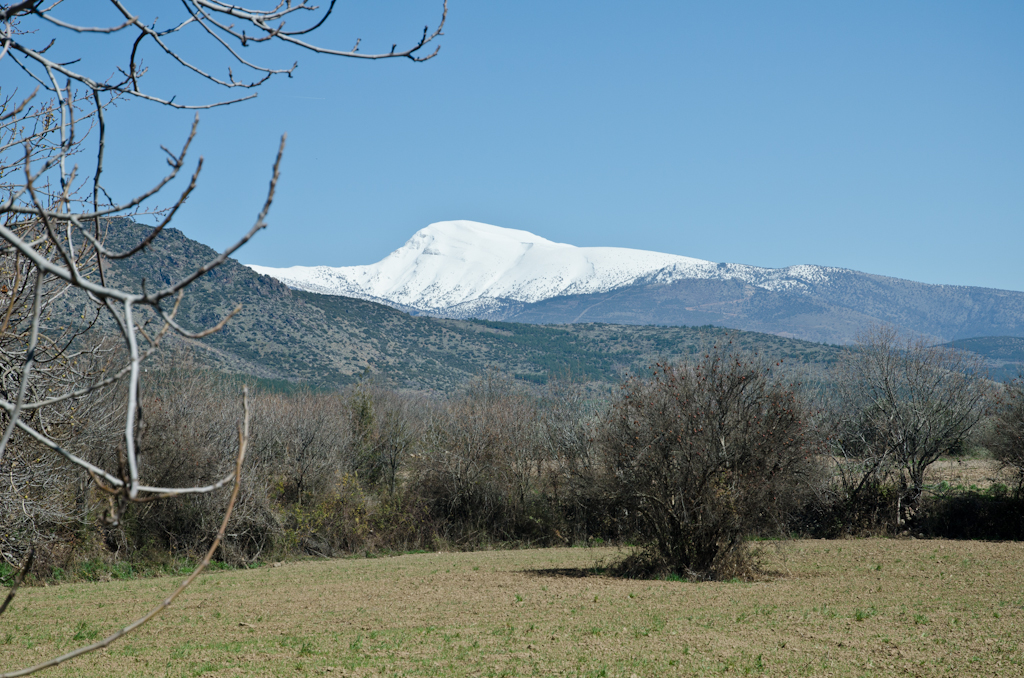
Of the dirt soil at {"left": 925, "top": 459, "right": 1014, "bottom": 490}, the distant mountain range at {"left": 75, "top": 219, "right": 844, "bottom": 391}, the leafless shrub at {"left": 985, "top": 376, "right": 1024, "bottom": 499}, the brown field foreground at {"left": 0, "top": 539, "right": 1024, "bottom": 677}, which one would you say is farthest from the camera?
the distant mountain range at {"left": 75, "top": 219, "right": 844, "bottom": 391}

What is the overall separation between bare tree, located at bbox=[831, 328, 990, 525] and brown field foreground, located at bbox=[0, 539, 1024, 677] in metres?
7.37

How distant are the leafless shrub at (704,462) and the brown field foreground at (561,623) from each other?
1217 mm

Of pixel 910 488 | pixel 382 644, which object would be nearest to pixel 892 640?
pixel 382 644

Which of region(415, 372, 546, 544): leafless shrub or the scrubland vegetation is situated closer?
the scrubland vegetation

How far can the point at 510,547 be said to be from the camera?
3275cm

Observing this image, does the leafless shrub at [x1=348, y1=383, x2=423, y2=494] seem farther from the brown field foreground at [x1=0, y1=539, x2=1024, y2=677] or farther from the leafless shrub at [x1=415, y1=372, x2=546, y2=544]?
the brown field foreground at [x1=0, y1=539, x2=1024, y2=677]

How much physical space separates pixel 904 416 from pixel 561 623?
70.5ft

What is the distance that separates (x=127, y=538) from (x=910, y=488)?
26924 millimetres

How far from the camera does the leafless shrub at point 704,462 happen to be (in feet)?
58.2

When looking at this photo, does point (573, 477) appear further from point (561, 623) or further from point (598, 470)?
point (561, 623)

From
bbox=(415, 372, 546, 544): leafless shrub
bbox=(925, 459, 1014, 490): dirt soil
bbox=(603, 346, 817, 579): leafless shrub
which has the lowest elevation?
bbox=(415, 372, 546, 544): leafless shrub

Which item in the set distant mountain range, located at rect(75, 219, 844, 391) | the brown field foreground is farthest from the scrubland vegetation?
distant mountain range, located at rect(75, 219, 844, 391)

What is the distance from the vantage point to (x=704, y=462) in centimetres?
1764

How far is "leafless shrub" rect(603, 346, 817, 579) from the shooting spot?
17.7 metres
